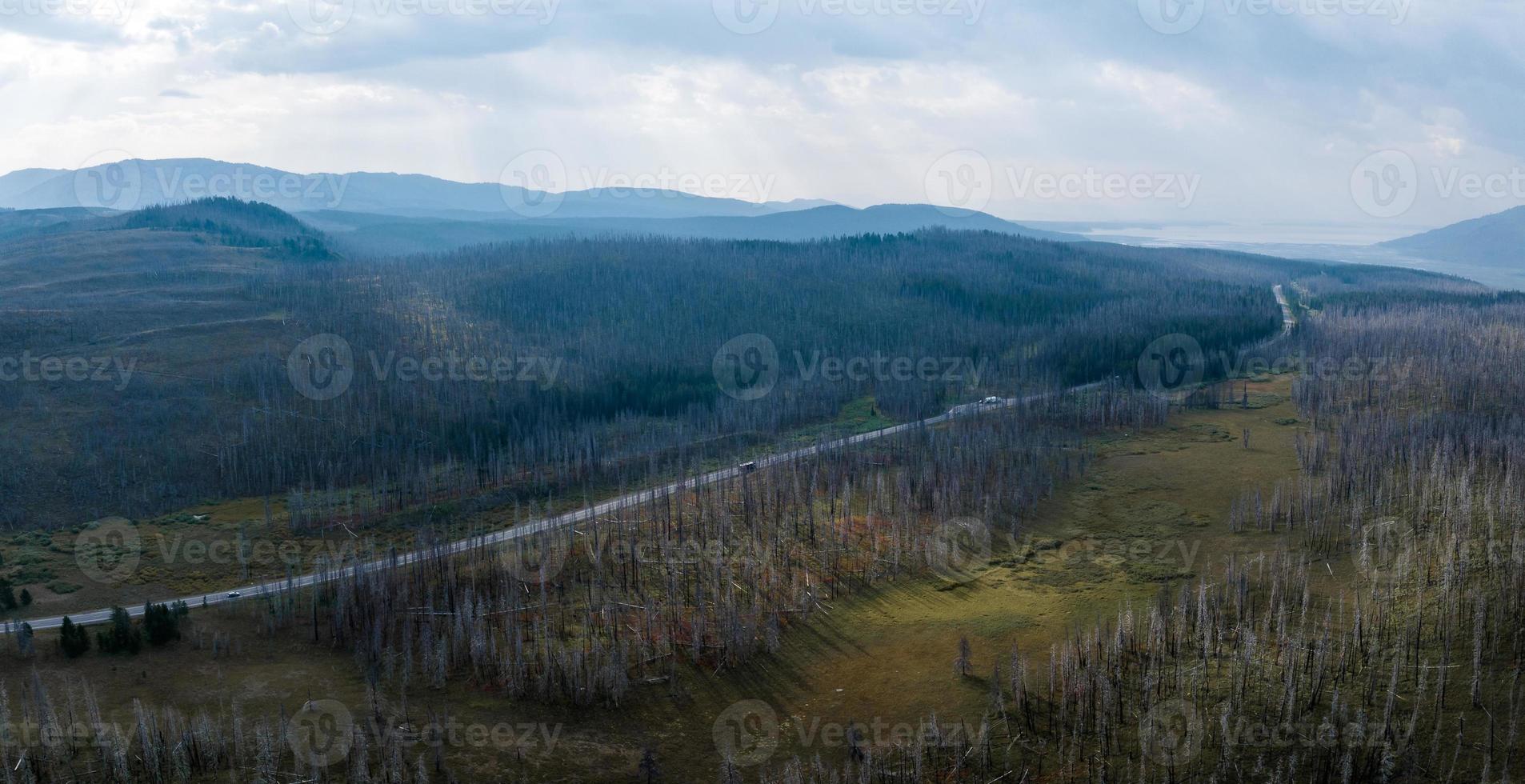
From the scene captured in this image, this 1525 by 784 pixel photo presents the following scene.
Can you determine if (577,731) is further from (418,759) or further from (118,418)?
(118,418)

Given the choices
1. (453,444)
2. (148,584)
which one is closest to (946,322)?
(453,444)
